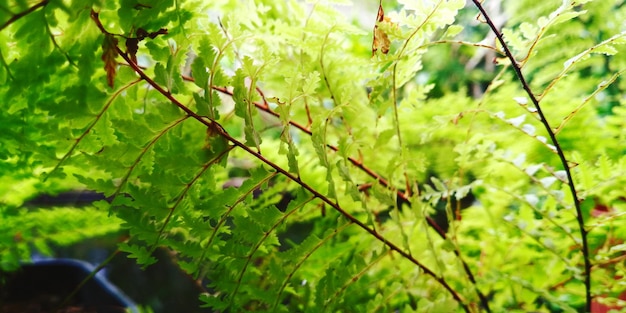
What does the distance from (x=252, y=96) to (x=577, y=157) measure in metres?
0.44

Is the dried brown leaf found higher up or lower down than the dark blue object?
higher up

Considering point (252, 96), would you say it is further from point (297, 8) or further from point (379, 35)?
point (297, 8)

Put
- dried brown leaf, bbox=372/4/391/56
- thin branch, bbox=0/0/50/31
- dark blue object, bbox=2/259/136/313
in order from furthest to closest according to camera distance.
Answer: dark blue object, bbox=2/259/136/313
dried brown leaf, bbox=372/4/391/56
thin branch, bbox=0/0/50/31

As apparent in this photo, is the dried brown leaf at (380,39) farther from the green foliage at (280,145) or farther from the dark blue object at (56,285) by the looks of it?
the dark blue object at (56,285)

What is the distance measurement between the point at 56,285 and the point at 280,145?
3.70ft

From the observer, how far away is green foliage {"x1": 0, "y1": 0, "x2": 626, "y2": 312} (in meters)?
0.42

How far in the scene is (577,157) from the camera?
23.0 inches

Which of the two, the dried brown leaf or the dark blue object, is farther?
the dark blue object

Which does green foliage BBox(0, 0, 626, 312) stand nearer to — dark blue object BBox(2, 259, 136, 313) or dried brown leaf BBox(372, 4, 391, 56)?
dried brown leaf BBox(372, 4, 391, 56)

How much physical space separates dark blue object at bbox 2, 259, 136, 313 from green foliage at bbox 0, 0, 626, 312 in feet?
1.09

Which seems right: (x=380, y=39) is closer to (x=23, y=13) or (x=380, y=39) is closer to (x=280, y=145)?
(x=280, y=145)

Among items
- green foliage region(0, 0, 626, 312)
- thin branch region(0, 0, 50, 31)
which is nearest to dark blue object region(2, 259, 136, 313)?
green foliage region(0, 0, 626, 312)

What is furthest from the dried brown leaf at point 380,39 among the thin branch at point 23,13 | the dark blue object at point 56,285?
the dark blue object at point 56,285

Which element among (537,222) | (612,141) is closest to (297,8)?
(537,222)
